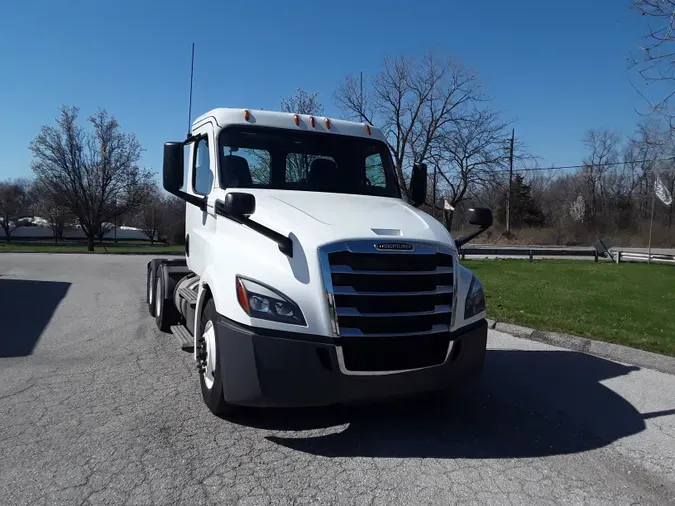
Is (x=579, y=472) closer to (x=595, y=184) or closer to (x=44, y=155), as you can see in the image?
(x=44, y=155)

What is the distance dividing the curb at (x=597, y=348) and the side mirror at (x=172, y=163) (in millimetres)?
5442

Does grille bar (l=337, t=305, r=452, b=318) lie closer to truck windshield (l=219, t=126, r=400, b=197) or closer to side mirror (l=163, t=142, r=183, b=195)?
Result: truck windshield (l=219, t=126, r=400, b=197)

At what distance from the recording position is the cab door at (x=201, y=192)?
5.62 m

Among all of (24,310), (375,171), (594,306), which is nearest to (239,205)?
(375,171)

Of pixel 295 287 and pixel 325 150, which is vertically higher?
pixel 325 150

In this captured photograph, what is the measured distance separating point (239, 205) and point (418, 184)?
2.75 meters

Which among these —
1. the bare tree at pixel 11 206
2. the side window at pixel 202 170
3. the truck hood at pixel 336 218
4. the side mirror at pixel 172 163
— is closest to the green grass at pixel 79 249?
the side window at pixel 202 170

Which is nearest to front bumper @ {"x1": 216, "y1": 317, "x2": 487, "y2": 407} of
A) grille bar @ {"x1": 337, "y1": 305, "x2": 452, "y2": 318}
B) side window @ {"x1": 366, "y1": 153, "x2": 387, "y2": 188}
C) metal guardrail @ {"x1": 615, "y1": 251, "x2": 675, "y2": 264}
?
grille bar @ {"x1": 337, "y1": 305, "x2": 452, "y2": 318}

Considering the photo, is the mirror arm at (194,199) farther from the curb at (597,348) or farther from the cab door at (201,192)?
the curb at (597,348)

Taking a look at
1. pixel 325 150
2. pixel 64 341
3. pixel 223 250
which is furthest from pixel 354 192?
pixel 64 341

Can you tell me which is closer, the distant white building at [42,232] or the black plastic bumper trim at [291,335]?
the black plastic bumper trim at [291,335]

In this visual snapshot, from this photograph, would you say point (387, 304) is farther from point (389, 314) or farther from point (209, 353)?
point (209, 353)

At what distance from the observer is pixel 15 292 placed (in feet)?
41.9

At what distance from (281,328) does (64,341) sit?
5.01m
